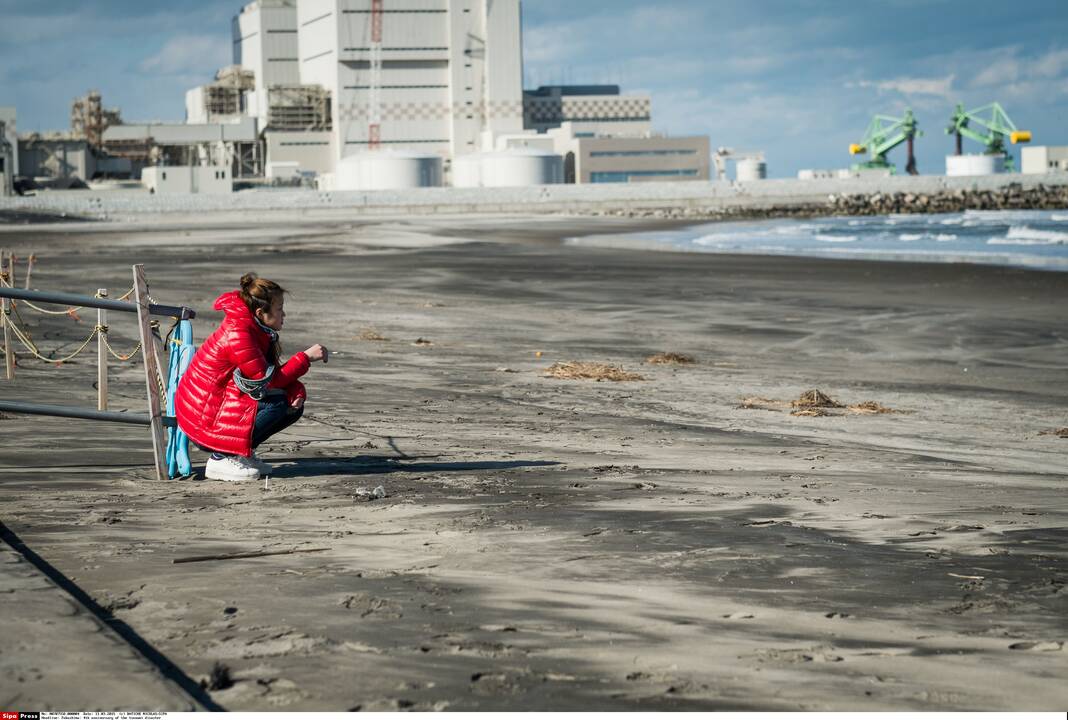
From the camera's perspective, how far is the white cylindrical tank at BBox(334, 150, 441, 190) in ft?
336

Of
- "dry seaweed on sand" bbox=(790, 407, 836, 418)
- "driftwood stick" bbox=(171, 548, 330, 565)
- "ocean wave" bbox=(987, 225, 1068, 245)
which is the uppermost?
"ocean wave" bbox=(987, 225, 1068, 245)

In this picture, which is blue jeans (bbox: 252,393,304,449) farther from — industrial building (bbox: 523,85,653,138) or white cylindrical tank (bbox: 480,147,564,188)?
industrial building (bbox: 523,85,653,138)

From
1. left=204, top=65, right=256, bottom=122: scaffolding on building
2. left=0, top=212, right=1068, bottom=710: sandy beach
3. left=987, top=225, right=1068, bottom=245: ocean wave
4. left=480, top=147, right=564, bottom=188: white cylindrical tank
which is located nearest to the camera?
left=0, top=212, right=1068, bottom=710: sandy beach

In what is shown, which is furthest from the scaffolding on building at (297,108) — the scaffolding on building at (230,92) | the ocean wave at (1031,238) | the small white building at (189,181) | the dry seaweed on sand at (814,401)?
the dry seaweed on sand at (814,401)

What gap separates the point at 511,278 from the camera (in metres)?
29.6

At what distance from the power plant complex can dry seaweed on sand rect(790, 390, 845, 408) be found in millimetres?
91263

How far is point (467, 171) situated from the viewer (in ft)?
352

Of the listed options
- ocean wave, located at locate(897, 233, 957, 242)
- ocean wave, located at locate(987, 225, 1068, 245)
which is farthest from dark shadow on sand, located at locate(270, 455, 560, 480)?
ocean wave, located at locate(897, 233, 957, 242)

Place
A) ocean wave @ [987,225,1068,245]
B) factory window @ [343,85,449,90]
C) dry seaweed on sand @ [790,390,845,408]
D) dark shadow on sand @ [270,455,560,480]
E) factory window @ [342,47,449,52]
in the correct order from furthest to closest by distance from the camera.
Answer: factory window @ [343,85,449,90] → factory window @ [342,47,449,52] → ocean wave @ [987,225,1068,245] → dry seaweed on sand @ [790,390,845,408] → dark shadow on sand @ [270,455,560,480]

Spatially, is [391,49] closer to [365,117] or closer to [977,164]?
[365,117]

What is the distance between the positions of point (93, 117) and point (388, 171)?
1253 inches

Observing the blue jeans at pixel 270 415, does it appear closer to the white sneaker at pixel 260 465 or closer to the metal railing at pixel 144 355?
the white sneaker at pixel 260 465

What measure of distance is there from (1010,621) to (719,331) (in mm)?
14597

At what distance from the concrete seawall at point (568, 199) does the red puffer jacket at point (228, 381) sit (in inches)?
3043
